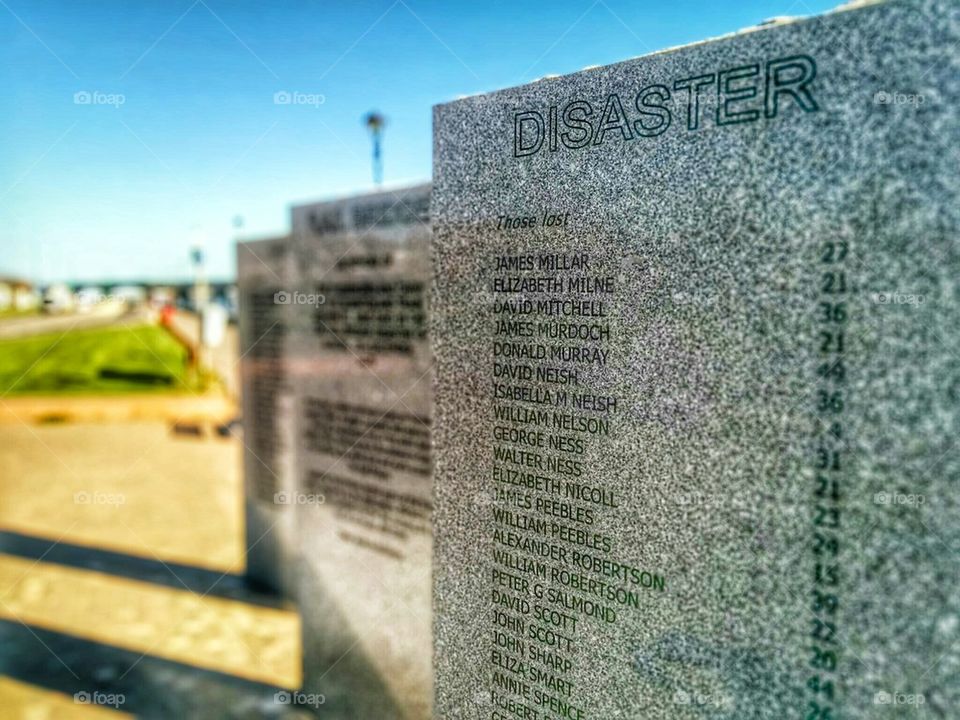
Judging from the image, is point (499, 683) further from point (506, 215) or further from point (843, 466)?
point (506, 215)

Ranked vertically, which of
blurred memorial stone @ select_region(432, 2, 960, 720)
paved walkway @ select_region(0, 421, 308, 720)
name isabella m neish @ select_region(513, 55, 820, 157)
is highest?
name isabella m neish @ select_region(513, 55, 820, 157)

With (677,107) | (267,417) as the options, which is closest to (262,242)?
(267,417)

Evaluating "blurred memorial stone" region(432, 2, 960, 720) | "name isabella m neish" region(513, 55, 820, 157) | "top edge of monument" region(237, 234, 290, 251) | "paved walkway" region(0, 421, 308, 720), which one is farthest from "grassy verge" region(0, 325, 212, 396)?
"name isabella m neish" region(513, 55, 820, 157)

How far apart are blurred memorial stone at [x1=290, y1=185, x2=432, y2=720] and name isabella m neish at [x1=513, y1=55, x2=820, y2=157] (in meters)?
1.92

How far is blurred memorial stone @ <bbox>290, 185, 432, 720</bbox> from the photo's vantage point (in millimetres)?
4020

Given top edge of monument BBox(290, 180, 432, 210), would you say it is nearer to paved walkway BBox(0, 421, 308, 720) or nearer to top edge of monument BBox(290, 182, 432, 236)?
top edge of monument BBox(290, 182, 432, 236)

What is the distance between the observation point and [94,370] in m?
19.3

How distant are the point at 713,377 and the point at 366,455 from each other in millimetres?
2917

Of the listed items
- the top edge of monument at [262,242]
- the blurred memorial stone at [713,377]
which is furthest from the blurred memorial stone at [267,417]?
the blurred memorial stone at [713,377]

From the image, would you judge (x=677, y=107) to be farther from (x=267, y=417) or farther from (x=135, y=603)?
(x=135, y=603)

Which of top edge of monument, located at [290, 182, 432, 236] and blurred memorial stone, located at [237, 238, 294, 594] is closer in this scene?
top edge of monument, located at [290, 182, 432, 236]

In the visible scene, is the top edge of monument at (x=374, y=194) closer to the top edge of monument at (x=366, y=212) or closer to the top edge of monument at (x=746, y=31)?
the top edge of monument at (x=366, y=212)

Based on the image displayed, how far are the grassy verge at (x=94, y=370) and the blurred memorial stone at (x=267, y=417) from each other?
32.8ft

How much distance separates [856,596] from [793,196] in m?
0.89
